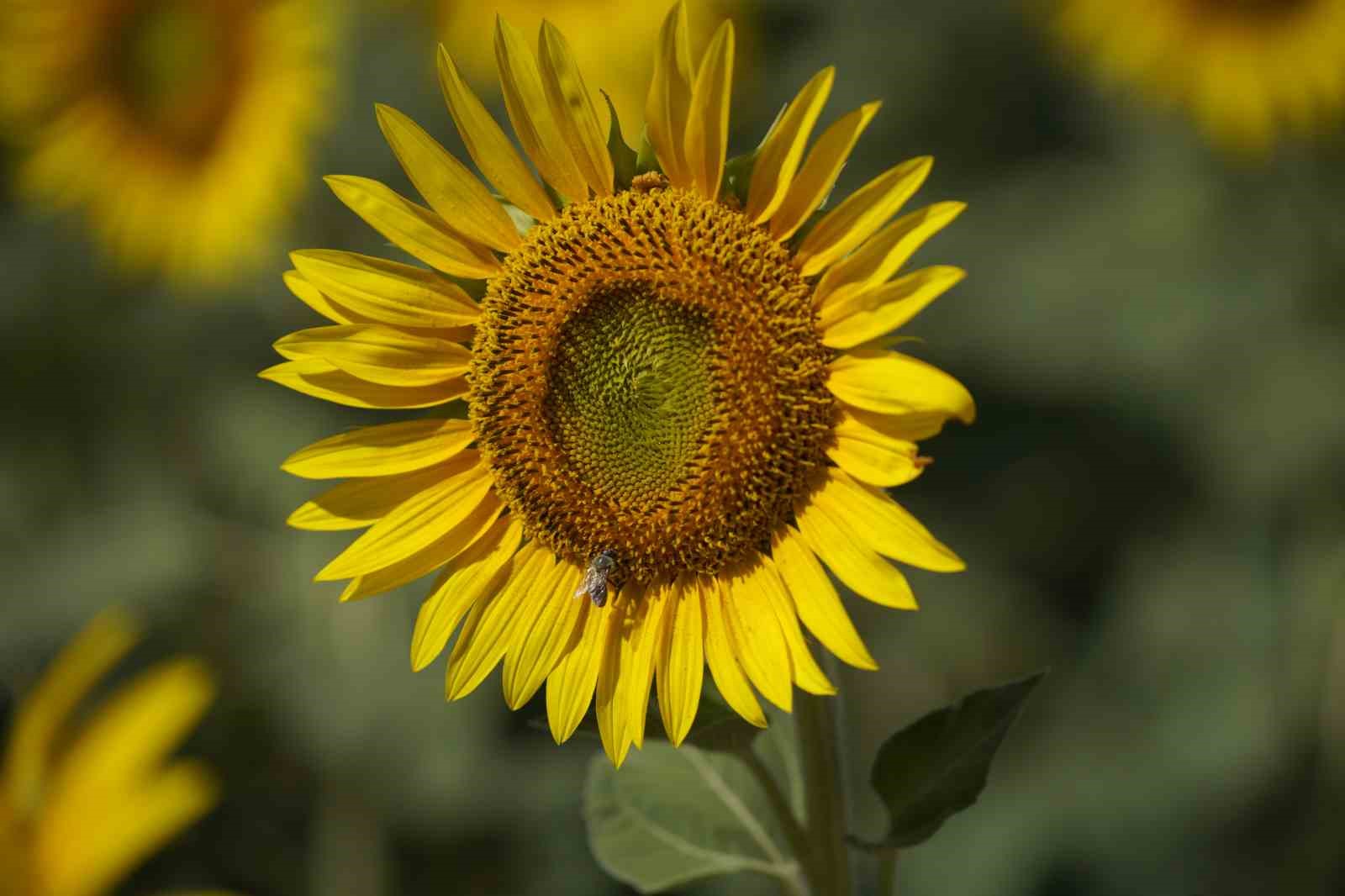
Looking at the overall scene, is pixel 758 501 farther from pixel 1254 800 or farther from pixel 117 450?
pixel 117 450

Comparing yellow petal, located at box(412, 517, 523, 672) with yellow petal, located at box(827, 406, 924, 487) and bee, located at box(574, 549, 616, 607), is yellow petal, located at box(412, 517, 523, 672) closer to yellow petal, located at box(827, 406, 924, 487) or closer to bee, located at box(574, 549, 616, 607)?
bee, located at box(574, 549, 616, 607)

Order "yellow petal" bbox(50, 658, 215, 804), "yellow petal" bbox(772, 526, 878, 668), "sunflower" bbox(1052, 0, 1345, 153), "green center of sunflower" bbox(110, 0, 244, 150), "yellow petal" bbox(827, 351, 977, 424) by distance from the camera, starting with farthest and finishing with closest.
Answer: "green center of sunflower" bbox(110, 0, 244, 150)
"sunflower" bbox(1052, 0, 1345, 153)
"yellow petal" bbox(50, 658, 215, 804)
"yellow petal" bbox(772, 526, 878, 668)
"yellow petal" bbox(827, 351, 977, 424)

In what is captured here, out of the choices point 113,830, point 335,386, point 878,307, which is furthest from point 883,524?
point 113,830

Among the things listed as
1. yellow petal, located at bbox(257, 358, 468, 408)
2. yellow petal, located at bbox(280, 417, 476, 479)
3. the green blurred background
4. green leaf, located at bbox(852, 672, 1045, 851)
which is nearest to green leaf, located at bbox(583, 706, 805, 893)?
green leaf, located at bbox(852, 672, 1045, 851)

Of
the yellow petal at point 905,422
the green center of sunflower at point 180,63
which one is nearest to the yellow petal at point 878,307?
the yellow petal at point 905,422

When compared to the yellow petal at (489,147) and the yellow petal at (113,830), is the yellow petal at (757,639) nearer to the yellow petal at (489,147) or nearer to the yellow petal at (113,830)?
the yellow petal at (489,147)

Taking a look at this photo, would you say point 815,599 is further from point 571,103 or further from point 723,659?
point 571,103
